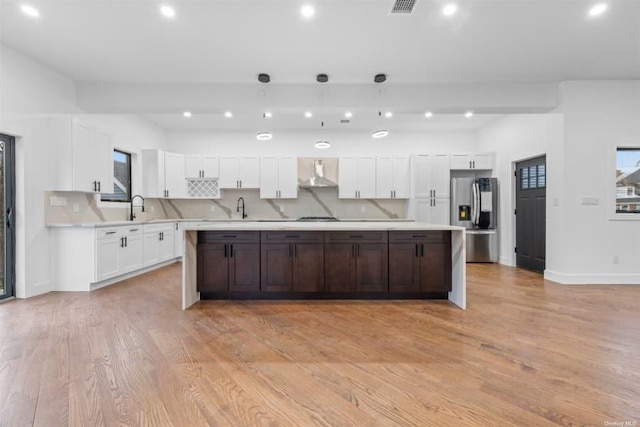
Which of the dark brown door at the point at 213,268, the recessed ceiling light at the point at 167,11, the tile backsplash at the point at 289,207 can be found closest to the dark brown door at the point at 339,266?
the dark brown door at the point at 213,268

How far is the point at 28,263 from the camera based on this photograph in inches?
143

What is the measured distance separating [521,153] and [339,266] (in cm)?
424

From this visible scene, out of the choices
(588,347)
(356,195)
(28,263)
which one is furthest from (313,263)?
(28,263)

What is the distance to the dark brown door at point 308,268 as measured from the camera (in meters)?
3.47

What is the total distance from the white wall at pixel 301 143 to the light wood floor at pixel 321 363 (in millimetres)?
4117

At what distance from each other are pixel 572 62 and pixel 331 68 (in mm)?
3030

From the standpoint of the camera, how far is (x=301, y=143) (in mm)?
6684

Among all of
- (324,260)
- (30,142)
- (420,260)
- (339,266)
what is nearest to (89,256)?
(30,142)

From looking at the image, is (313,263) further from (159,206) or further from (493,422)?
(159,206)

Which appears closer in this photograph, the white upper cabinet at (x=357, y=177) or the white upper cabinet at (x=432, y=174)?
the white upper cabinet at (x=432, y=174)

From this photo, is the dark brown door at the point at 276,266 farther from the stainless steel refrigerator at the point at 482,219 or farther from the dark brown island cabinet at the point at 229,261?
the stainless steel refrigerator at the point at 482,219

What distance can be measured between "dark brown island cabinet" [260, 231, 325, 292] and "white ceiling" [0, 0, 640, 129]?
1.96m

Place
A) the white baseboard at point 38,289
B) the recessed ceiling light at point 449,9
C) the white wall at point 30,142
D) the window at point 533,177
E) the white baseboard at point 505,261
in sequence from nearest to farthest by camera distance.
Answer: the recessed ceiling light at point 449,9 < the white wall at point 30,142 < the white baseboard at point 38,289 < the window at point 533,177 < the white baseboard at point 505,261

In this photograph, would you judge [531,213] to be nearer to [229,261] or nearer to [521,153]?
[521,153]
